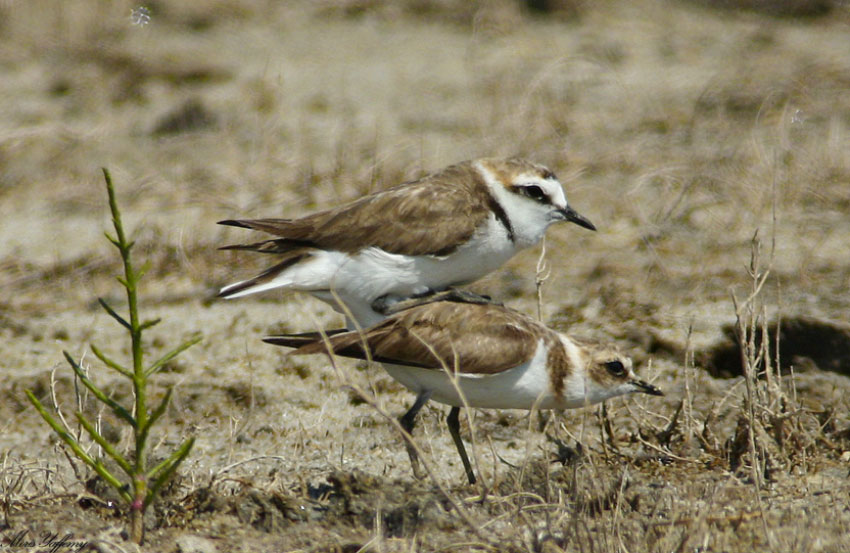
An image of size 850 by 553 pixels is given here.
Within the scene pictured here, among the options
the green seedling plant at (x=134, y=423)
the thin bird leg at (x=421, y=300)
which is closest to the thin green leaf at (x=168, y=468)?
the green seedling plant at (x=134, y=423)

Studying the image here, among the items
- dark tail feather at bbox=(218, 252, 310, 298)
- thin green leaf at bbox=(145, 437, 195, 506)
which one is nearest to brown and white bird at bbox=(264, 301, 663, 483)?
dark tail feather at bbox=(218, 252, 310, 298)

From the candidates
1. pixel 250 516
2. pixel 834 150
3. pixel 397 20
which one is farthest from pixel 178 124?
pixel 250 516

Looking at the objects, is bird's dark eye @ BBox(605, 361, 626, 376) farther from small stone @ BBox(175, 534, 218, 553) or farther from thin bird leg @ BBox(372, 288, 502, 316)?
small stone @ BBox(175, 534, 218, 553)

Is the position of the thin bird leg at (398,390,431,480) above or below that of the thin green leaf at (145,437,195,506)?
below

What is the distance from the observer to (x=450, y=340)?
4426 millimetres

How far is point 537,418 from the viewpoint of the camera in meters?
5.09

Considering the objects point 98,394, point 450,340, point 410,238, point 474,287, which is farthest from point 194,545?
point 474,287

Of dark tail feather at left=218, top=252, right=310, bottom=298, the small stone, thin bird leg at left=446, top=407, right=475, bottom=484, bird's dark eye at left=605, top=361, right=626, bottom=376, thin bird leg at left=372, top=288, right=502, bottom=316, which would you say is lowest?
thin bird leg at left=446, top=407, right=475, bottom=484

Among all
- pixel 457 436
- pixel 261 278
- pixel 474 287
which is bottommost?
pixel 474 287

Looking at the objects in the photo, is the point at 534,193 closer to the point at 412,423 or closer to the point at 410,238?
the point at 410,238

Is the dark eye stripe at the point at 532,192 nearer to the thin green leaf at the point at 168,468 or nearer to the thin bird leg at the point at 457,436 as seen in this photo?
the thin bird leg at the point at 457,436

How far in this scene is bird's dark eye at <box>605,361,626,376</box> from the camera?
14.7 feet

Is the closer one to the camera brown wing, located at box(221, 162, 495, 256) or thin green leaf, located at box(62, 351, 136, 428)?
thin green leaf, located at box(62, 351, 136, 428)

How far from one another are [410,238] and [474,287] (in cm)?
174
